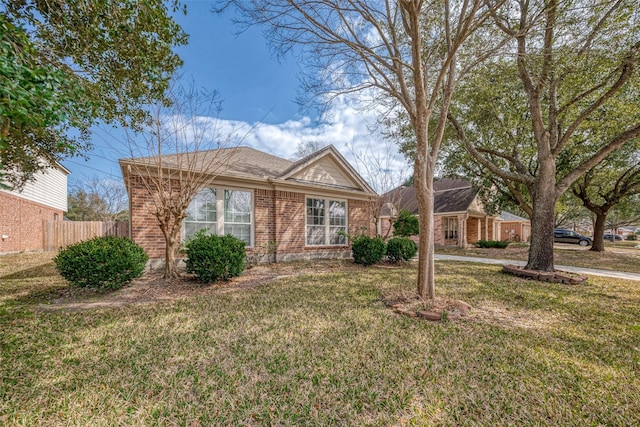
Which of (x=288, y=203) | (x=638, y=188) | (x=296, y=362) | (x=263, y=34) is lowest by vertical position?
(x=296, y=362)

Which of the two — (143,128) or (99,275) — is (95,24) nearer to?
(143,128)

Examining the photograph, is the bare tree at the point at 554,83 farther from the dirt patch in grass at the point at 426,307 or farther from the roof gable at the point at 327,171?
the dirt patch in grass at the point at 426,307

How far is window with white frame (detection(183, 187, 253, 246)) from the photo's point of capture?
8.57 metres

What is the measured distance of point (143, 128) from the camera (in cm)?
676

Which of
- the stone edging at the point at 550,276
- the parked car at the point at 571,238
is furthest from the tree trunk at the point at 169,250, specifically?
the parked car at the point at 571,238

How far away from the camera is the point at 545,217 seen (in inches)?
322

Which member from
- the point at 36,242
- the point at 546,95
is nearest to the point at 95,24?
the point at 546,95

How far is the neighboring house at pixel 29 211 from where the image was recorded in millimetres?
12938

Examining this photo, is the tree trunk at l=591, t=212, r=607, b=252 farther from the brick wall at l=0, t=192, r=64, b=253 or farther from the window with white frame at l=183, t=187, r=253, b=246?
the brick wall at l=0, t=192, r=64, b=253

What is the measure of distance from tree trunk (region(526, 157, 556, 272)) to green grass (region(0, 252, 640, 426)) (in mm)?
2770

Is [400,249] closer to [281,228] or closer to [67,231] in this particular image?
[281,228]

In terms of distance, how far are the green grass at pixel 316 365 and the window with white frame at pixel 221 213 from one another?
3768 millimetres

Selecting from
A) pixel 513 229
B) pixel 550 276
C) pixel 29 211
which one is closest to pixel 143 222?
pixel 550 276

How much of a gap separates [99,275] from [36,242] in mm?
14515
